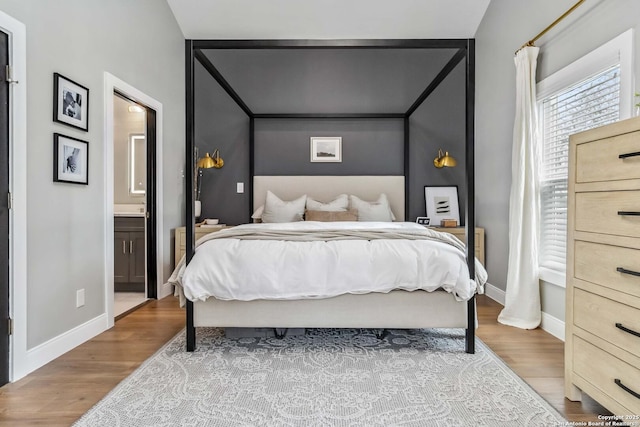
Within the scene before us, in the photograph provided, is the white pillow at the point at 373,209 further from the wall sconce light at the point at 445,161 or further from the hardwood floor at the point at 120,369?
the hardwood floor at the point at 120,369

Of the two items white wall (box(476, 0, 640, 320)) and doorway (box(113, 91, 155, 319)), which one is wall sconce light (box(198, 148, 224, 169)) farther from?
white wall (box(476, 0, 640, 320))

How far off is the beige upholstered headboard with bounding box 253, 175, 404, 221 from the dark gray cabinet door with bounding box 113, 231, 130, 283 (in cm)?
157

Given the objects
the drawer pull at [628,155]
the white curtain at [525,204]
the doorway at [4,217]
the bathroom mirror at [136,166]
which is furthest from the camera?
the bathroom mirror at [136,166]

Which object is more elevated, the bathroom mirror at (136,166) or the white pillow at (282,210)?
the bathroom mirror at (136,166)

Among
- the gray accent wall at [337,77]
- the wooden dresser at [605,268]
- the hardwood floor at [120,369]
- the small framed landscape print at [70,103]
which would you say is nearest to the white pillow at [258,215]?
the gray accent wall at [337,77]

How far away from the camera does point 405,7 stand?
3.98m

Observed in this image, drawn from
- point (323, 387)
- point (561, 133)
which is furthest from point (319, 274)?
point (561, 133)

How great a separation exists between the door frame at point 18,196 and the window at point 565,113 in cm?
331

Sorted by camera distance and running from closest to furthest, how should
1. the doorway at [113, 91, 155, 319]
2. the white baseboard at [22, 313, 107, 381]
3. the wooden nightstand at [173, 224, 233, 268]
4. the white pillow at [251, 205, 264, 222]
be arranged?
the white baseboard at [22, 313, 107, 381] < the doorway at [113, 91, 155, 319] < the wooden nightstand at [173, 224, 233, 268] < the white pillow at [251, 205, 264, 222]

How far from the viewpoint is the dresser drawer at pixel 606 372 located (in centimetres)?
146

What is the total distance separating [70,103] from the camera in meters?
2.59

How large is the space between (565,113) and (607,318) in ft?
6.01

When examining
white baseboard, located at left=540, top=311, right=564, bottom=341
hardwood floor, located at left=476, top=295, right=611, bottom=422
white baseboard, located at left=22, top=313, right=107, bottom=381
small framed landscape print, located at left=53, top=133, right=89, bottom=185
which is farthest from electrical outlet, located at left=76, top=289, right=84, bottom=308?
white baseboard, located at left=540, top=311, right=564, bottom=341

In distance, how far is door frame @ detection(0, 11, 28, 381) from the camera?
2.10m
